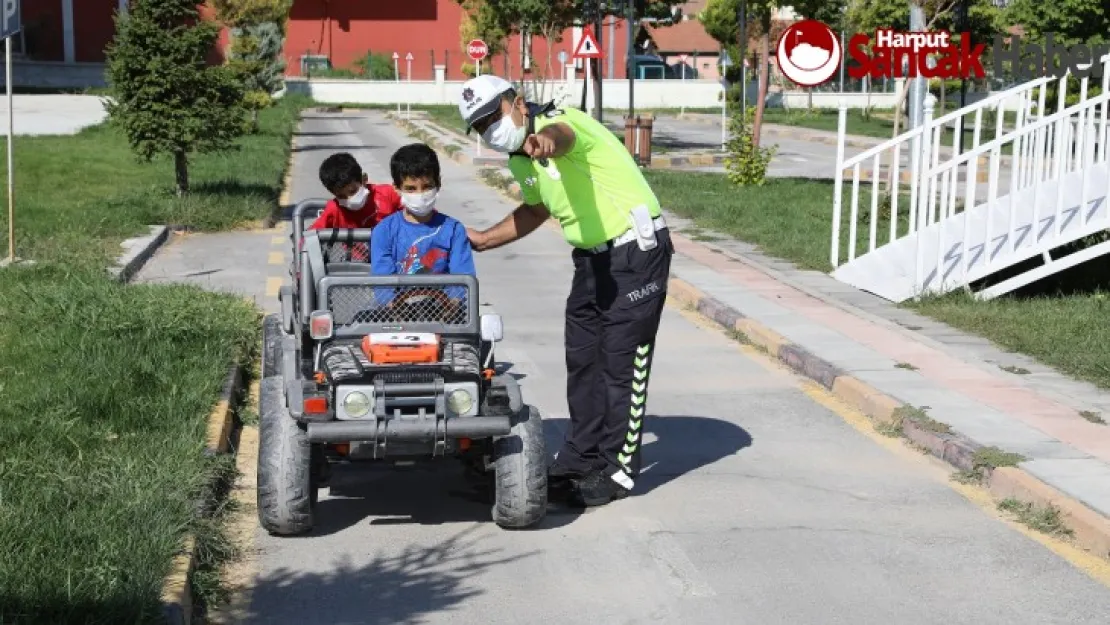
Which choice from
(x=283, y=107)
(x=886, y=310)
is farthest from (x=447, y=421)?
(x=283, y=107)

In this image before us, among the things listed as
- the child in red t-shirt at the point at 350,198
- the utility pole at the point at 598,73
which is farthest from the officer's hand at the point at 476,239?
the utility pole at the point at 598,73

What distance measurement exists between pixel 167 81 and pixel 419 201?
40.5ft

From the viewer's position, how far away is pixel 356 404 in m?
5.90

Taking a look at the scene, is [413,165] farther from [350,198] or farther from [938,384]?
[938,384]

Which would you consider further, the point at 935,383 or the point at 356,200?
the point at 935,383

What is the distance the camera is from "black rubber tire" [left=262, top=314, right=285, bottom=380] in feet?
26.2

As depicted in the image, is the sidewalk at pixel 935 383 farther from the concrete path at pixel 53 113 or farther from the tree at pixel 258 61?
the concrete path at pixel 53 113

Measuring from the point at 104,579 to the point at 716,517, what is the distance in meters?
2.78

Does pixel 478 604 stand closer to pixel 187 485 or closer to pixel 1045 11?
pixel 187 485

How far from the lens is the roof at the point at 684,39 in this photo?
8475cm

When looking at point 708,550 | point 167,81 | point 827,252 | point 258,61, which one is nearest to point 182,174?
point 167,81

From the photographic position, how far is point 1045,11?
34750 mm

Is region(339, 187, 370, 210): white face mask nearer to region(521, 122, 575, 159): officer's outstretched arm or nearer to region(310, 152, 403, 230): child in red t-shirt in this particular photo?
region(310, 152, 403, 230): child in red t-shirt

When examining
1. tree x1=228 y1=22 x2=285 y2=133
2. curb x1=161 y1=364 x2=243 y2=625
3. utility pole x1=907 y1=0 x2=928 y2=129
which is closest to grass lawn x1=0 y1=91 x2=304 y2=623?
curb x1=161 y1=364 x2=243 y2=625
